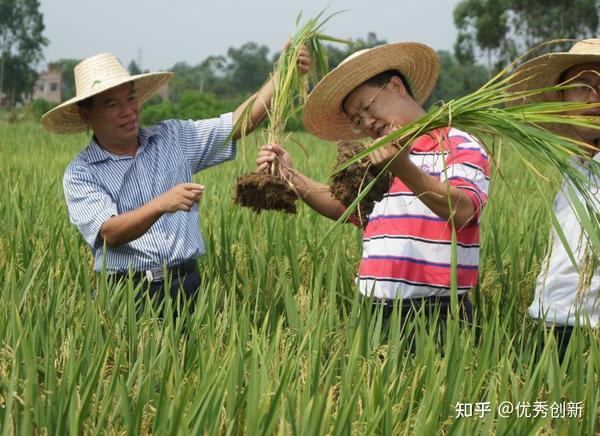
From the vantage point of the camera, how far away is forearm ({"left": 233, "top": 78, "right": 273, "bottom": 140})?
7.66ft

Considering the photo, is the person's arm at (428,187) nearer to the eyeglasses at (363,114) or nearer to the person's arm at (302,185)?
the eyeglasses at (363,114)

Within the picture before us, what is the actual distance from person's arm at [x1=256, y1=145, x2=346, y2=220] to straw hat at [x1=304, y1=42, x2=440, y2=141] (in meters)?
0.13

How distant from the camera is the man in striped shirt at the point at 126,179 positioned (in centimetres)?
221

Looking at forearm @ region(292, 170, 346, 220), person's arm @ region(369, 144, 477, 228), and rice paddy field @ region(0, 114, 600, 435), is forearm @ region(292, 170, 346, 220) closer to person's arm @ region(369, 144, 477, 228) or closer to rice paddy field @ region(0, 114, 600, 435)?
rice paddy field @ region(0, 114, 600, 435)

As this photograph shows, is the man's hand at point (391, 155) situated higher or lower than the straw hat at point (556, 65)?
lower

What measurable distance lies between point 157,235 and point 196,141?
0.34 metres

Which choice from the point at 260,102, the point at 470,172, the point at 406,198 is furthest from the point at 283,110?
the point at 470,172

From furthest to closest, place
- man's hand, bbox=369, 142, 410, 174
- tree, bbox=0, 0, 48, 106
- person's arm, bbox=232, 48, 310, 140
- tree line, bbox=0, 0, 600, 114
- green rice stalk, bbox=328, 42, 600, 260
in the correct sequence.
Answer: tree, bbox=0, 0, 48, 106 → tree line, bbox=0, 0, 600, 114 → person's arm, bbox=232, 48, 310, 140 → man's hand, bbox=369, 142, 410, 174 → green rice stalk, bbox=328, 42, 600, 260

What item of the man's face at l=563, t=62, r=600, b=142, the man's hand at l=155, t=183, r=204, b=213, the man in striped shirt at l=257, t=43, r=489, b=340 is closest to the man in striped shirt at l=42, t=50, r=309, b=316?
the man's hand at l=155, t=183, r=204, b=213

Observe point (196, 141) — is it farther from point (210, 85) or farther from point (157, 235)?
point (210, 85)

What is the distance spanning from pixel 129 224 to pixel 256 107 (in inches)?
20.8

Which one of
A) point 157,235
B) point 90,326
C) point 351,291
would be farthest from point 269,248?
point 90,326

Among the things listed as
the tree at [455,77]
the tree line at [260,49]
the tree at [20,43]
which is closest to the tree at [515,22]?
the tree line at [260,49]

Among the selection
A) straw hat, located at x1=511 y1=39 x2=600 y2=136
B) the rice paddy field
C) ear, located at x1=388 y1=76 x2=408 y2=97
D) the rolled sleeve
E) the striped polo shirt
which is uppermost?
straw hat, located at x1=511 y1=39 x2=600 y2=136
